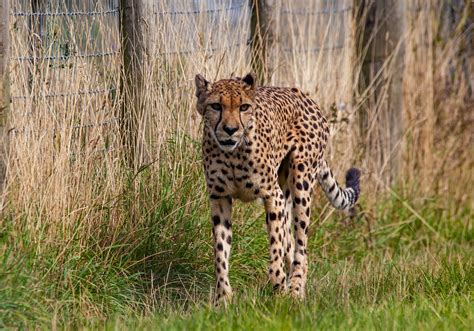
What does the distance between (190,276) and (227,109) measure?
1.11 m

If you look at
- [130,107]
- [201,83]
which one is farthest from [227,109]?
[130,107]

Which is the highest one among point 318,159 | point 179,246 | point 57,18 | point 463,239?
point 57,18

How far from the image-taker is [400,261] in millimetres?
6785

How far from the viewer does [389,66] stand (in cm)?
820

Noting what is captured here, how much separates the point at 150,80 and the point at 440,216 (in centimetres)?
282

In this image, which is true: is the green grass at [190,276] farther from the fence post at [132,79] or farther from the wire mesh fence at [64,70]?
the wire mesh fence at [64,70]

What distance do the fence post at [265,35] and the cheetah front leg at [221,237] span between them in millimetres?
1553

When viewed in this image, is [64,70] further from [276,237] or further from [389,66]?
[389,66]

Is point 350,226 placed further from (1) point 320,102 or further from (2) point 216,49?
(2) point 216,49

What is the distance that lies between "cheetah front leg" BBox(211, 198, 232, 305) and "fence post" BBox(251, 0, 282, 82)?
1553 millimetres

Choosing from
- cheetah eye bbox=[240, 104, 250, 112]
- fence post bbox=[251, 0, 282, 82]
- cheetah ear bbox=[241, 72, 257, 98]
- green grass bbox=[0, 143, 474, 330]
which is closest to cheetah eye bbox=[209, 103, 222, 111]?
cheetah eye bbox=[240, 104, 250, 112]

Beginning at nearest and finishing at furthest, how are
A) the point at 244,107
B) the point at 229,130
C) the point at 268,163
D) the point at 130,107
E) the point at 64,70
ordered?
the point at 229,130, the point at 244,107, the point at 268,163, the point at 64,70, the point at 130,107

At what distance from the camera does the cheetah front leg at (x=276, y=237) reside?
575cm

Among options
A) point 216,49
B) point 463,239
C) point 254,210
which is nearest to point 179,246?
point 254,210
